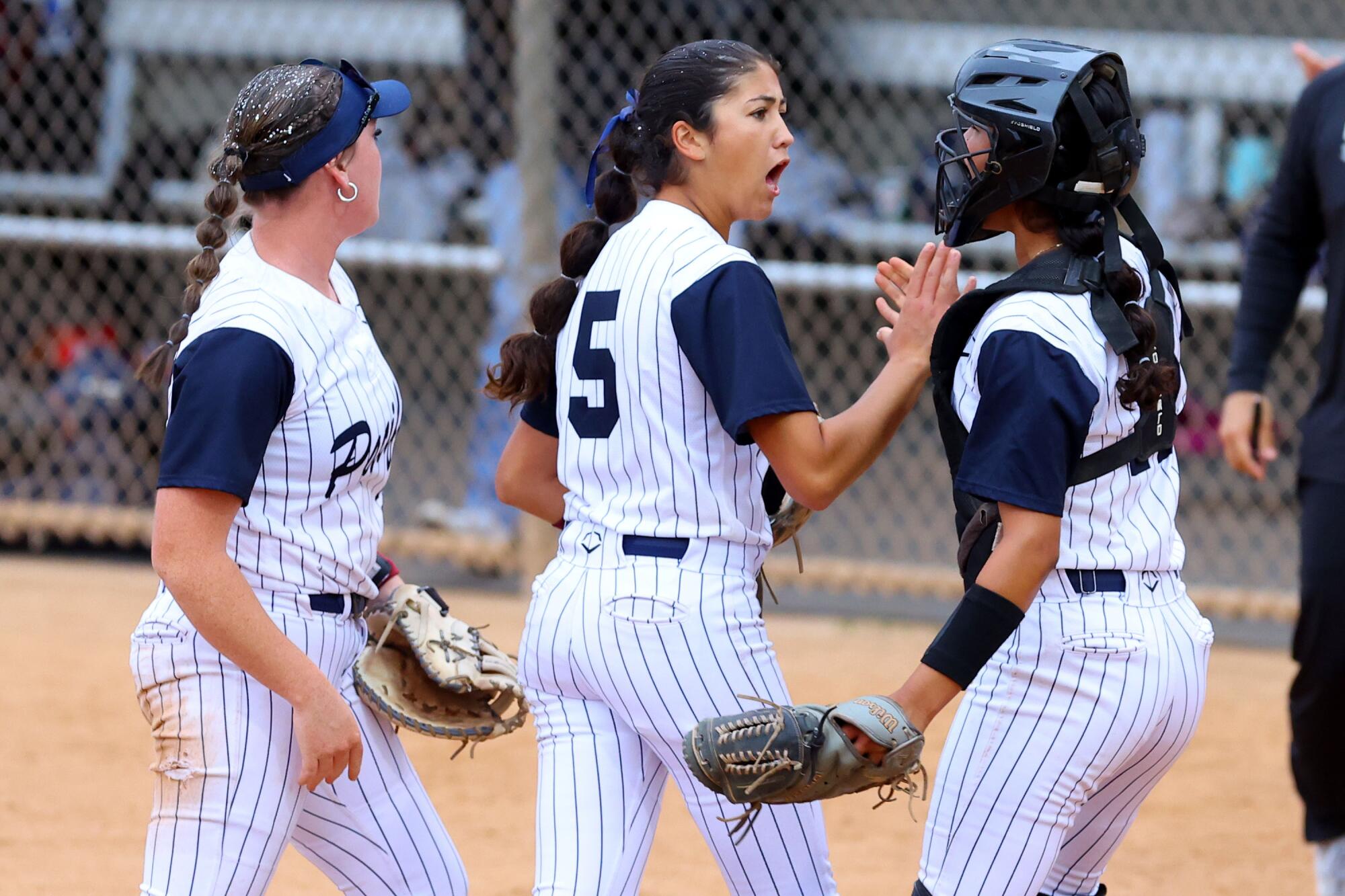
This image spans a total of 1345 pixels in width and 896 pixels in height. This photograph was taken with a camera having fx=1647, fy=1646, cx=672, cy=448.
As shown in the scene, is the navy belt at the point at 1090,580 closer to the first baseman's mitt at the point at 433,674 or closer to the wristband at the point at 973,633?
the wristband at the point at 973,633

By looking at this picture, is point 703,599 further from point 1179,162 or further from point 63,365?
point 1179,162

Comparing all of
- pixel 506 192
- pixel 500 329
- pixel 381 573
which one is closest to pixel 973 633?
pixel 381 573

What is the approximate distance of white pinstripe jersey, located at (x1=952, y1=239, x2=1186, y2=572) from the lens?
2225 millimetres

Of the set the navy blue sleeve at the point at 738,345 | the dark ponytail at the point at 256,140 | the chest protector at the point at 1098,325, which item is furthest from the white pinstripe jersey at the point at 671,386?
the dark ponytail at the point at 256,140

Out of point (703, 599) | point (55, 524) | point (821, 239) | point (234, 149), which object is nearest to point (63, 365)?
point (55, 524)

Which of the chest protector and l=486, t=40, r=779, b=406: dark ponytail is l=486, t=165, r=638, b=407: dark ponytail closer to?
l=486, t=40, r=779, b=406: dark ponytail

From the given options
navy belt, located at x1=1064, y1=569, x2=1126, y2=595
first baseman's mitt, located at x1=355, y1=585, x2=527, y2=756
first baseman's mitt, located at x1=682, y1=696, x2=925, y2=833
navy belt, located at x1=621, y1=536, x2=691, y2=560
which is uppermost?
navy belt, located at x1=1064, y1=569, x2=1126, y2=595

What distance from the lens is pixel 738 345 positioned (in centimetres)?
230

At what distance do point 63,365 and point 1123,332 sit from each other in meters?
5.81

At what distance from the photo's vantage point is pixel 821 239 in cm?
775

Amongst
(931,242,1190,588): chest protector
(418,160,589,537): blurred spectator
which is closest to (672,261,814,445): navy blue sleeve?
(931,242,1190,588): chest protector

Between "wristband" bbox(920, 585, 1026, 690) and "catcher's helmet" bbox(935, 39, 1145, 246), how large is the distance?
1.88ft

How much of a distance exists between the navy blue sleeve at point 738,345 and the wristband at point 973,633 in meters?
0.37

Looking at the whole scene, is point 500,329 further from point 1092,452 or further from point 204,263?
point 1092,452
